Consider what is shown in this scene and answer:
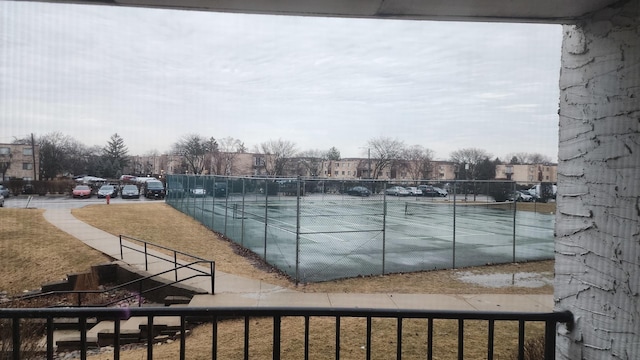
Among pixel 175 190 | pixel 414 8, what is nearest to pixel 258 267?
pixel 414 8

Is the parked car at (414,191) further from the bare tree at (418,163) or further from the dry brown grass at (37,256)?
the bare tree at (418,163)

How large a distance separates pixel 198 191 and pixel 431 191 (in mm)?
10002

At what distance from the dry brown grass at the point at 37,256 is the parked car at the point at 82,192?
740cm

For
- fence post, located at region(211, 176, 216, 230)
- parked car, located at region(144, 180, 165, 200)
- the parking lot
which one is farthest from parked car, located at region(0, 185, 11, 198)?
fence post, located at region(211, 176, 216, 230)

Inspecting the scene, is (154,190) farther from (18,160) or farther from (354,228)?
(354,228)

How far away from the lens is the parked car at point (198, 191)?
17.0 meters

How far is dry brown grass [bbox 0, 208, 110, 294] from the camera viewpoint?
9.18m

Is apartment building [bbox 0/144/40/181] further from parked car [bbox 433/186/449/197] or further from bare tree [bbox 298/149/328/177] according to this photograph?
bare tree [bbox 298/149/328/177]

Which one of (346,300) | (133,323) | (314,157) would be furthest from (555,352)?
(314,157)

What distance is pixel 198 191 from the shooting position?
17.8 metres

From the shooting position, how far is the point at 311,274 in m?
8.24

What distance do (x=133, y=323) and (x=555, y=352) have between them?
577 centimetres

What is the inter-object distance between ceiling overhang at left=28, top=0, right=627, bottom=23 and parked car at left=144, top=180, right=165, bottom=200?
28615 mm

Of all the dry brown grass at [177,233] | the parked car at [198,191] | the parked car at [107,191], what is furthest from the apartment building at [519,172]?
the parked car at [107,191]
